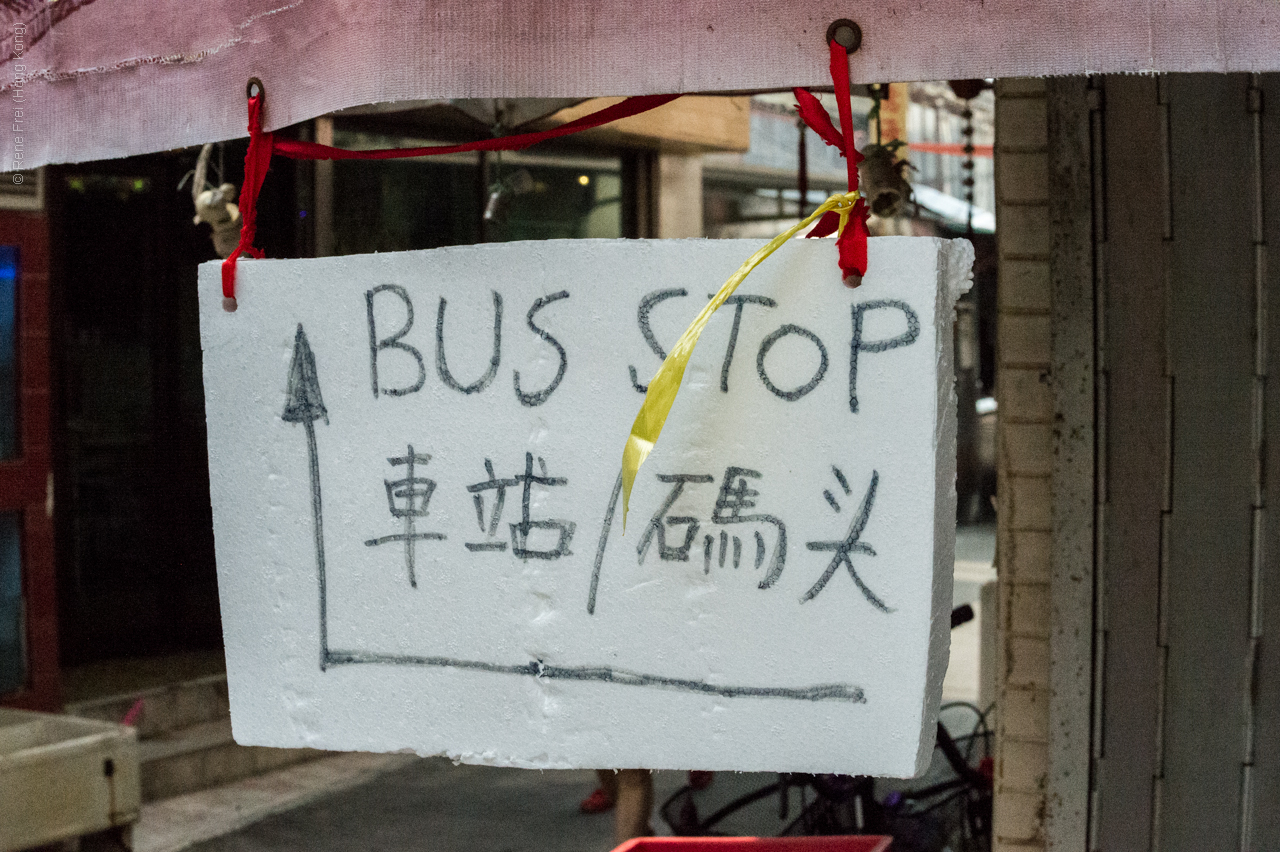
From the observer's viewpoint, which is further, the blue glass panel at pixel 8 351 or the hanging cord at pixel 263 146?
the blue glass panel at pixel 8 351

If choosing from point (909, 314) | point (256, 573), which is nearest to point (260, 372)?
point (256, 573)

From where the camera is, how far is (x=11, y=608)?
219 inches

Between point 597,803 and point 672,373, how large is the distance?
4.58 metres

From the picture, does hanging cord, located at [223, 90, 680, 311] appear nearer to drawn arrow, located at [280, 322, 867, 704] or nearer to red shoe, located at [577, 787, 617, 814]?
drawn arrow, located at [280, 322, 867, 704]

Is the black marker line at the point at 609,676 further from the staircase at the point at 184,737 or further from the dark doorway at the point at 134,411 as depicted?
the dark doorway at the point at 134,411

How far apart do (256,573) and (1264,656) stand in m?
2.05

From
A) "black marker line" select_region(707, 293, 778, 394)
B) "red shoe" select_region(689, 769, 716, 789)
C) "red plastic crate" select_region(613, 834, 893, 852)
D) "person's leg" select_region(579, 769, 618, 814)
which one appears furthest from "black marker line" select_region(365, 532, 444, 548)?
"person's leg" select_region(579, 769, 618, 814)

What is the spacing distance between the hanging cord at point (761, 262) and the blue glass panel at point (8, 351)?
487 centimetres

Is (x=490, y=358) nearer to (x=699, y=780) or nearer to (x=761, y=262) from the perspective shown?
(x=761, y=262)

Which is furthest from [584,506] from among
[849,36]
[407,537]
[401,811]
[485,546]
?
[401,811]

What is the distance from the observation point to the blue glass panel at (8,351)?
550cm

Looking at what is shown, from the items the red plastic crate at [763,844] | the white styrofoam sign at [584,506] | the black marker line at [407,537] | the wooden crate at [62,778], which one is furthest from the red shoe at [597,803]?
the black marker line at [407,537]

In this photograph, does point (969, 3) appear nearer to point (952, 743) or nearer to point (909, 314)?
point (909, 314)

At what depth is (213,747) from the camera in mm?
6027
